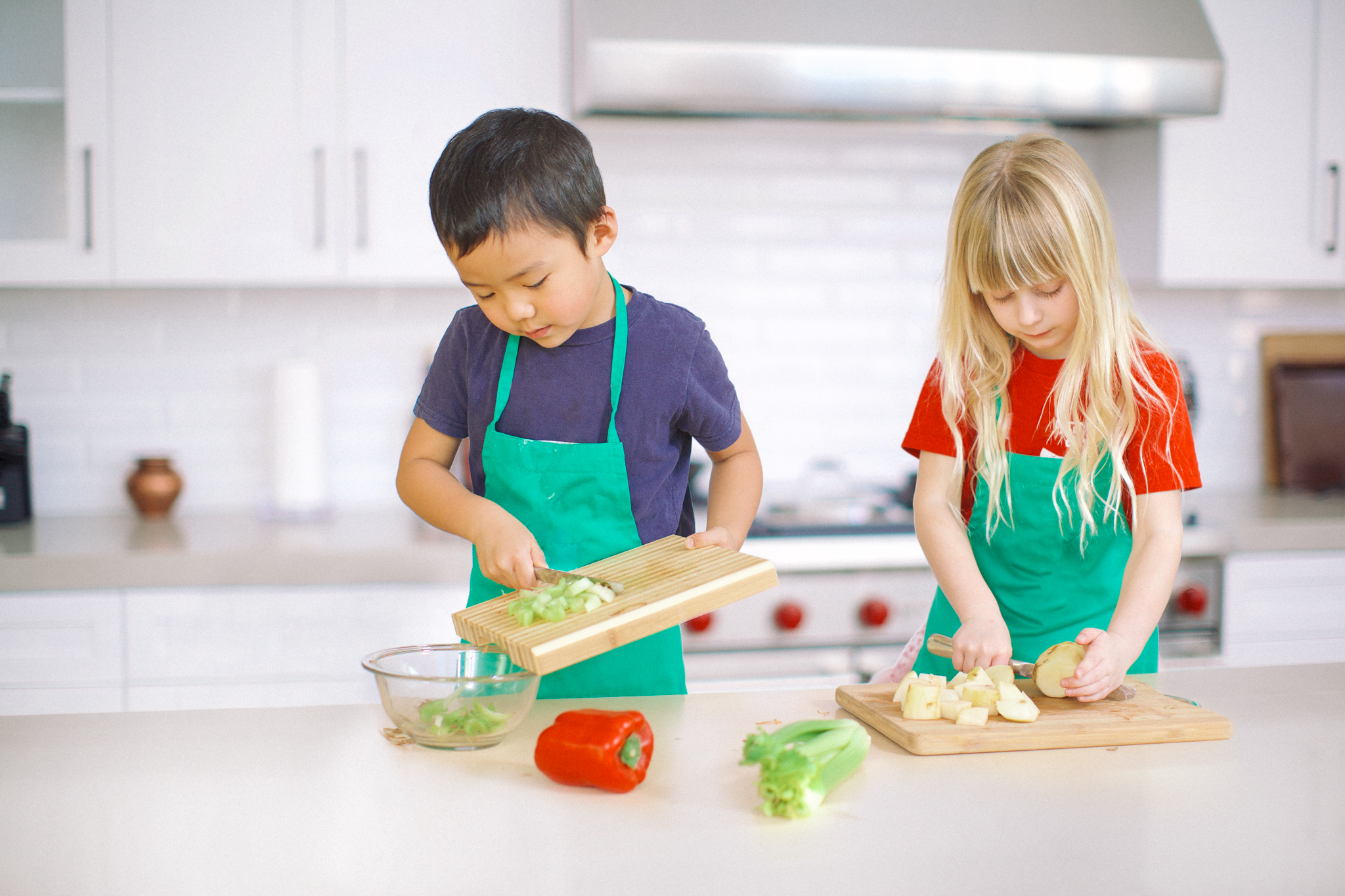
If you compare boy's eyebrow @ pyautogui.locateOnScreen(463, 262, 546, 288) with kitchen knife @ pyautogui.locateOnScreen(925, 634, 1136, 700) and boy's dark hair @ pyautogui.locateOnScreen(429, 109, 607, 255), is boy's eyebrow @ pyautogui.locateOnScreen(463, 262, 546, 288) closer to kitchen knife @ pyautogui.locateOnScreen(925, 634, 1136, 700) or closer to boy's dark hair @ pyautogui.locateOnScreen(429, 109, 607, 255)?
boy's dark hair @ pyautogui.locateOnScreen(429, 109, 607, 255)

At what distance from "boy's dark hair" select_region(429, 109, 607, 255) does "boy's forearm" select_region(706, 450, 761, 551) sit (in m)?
0.38

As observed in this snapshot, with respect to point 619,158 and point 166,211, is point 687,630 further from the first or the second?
point 166,211

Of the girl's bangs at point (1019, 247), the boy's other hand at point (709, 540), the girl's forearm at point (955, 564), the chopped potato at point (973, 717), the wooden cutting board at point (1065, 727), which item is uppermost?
the girl's bangs at point (1019, 247)

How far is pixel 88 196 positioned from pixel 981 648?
2055 millimetres

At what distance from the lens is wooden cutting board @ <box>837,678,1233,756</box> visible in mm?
1075

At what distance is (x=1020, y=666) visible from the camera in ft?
3.98

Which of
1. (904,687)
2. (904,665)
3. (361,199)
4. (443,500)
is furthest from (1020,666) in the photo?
(361,199)

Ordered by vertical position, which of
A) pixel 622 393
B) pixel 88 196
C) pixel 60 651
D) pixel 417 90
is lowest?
pixel 60 651

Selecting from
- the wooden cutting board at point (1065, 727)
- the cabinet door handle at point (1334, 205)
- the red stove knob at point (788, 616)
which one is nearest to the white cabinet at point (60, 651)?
the red stove knob at point (788, 616)

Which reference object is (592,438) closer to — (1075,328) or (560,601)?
(560,601)

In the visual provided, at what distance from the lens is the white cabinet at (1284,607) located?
2.43 metres

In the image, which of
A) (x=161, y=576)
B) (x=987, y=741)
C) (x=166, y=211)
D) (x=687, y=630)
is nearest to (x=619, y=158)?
(x=166, y=211)

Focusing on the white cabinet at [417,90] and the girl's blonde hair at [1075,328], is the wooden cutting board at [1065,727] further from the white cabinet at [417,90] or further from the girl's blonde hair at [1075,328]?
the white cabinet at [417,90]

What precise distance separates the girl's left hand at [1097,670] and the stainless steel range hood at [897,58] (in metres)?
1.41
